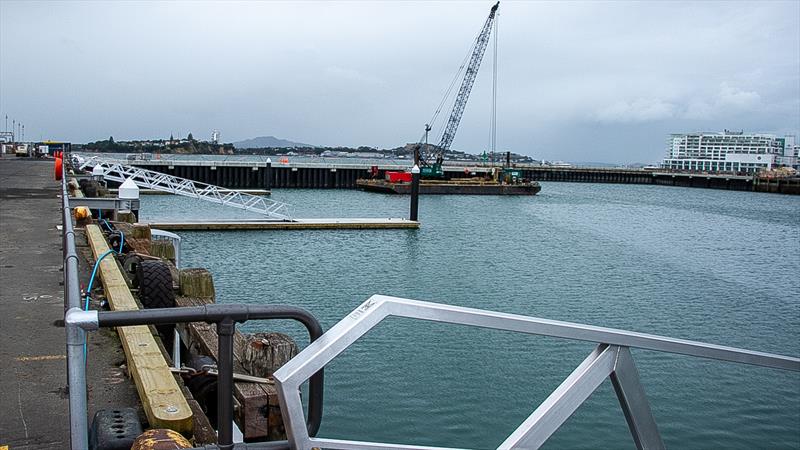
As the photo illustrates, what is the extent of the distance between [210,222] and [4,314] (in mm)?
30516

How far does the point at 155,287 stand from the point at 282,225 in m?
29.8

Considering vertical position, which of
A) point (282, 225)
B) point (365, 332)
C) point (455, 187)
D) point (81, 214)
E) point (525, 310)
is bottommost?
point (525, 310)

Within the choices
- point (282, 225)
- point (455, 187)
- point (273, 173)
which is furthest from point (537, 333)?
point (273, 173)

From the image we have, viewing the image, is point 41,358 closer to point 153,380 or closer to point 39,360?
point 39,360

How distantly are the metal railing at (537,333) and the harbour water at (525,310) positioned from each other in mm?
8036

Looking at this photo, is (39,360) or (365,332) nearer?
(365,332)

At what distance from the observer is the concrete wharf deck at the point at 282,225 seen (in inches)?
1433

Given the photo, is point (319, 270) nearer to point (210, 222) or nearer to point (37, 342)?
point (210, 222)

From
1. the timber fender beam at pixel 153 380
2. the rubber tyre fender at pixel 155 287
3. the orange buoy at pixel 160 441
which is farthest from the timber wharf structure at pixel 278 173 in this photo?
the orange buoy at pixel 160 441

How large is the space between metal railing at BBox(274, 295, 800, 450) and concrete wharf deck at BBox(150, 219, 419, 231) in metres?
33.9

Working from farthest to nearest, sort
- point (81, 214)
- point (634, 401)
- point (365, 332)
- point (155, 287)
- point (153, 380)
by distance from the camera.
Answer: point (81, 214) → point (155, 287) → point (153, 380) → point (634, 401) → point (365, 332)

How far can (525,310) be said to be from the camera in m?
21.5

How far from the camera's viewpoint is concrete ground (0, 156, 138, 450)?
4.97m

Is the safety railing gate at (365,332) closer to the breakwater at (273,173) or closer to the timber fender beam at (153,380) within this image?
the timber fender beam at (153,380)
